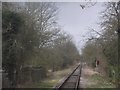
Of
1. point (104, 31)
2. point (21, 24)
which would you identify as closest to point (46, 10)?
point (104, 31)

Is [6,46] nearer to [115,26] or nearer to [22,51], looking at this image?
[22,51]

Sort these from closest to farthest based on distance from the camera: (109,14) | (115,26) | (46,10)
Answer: (115,26)
(109,14)
(46,10)

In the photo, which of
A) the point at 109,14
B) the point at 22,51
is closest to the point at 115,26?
the point at 109,14

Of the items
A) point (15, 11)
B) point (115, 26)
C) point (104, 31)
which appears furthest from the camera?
point (104, 31)

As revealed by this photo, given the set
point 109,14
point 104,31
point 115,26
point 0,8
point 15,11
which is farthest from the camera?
point 104,31

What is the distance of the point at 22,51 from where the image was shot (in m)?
19.8

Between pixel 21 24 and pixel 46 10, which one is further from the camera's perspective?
pixel 46 10

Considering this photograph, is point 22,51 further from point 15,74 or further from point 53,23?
point 53,23

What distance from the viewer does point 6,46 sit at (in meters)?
18.1

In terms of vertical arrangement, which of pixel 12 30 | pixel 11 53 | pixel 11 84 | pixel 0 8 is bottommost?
pixel 11 84

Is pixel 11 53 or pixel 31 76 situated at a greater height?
pixel 11 53

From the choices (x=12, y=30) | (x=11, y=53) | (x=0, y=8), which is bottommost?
(x=11, y=53)

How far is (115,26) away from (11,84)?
8.22 meters

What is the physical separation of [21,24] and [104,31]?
890 centimetres
